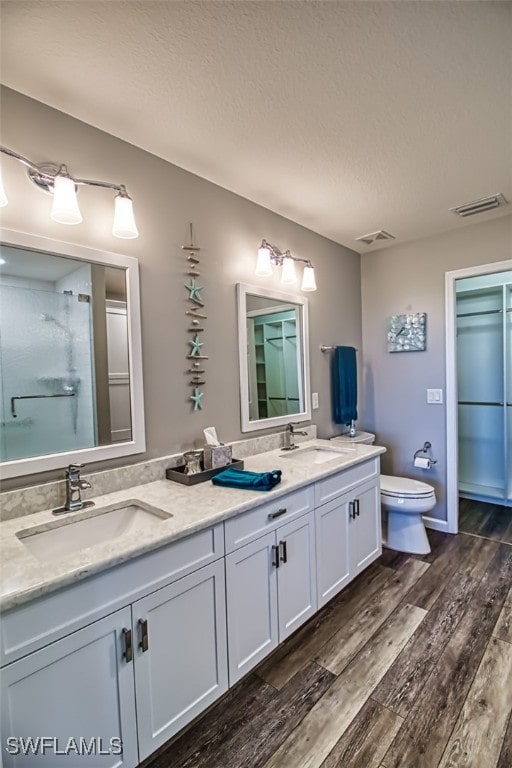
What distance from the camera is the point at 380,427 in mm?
3236

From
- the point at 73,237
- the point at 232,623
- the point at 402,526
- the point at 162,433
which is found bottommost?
the point at 402,526

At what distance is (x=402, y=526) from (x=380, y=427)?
2.98 feet

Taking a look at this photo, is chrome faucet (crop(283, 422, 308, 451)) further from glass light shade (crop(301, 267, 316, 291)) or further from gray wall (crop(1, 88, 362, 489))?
glass light shade (crop(301, 267, 316, 291))

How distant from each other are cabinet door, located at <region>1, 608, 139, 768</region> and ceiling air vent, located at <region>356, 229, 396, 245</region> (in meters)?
2.91

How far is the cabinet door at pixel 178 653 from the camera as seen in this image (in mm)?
1105

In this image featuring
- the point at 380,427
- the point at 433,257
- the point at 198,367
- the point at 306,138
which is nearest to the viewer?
the point at 306,138

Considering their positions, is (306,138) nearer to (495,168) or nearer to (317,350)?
(495,168)

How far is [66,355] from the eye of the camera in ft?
4.70

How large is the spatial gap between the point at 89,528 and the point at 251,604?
0.72m

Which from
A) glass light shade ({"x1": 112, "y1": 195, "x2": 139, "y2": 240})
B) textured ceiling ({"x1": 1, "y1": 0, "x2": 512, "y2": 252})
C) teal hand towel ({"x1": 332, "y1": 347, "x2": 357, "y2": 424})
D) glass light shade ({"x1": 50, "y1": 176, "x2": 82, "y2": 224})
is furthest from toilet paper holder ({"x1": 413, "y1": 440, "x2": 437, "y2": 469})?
glass light shade ({"x1": 50, "y1": 176, "x2": 82, "y2": 224})

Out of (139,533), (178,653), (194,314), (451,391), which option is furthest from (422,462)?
(139,533)

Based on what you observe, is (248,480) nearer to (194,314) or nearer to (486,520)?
(194,314)

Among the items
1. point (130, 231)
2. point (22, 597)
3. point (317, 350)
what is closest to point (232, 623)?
point (22, 597)

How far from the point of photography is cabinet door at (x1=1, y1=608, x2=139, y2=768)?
0.87 meters
